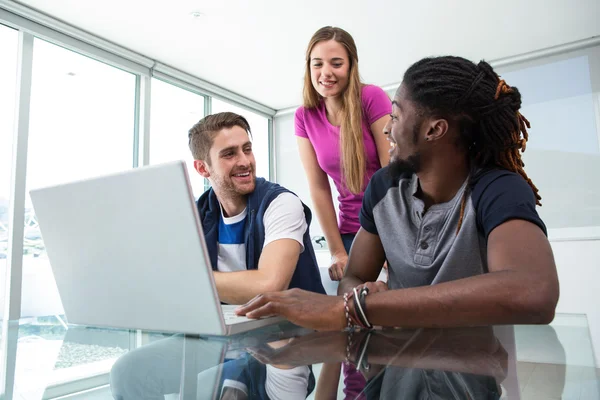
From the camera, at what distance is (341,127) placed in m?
1.76

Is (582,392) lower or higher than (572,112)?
lower

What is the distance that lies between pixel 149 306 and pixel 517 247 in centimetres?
66

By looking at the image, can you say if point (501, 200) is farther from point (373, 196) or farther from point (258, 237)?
point (258, 237)

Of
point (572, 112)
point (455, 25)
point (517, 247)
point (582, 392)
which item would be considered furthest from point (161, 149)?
point (582, 392)

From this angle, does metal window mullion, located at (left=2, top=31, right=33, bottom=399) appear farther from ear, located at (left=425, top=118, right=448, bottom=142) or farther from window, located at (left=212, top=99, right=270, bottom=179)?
ear, located at (left=425, top=118, right=448, bottom=142)

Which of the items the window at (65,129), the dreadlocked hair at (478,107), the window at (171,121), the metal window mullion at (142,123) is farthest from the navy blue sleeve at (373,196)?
the metal window mullion at (142,123)

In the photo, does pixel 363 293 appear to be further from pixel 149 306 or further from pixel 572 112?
pixel 572 112

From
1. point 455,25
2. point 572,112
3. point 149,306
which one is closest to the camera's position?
point 149,306

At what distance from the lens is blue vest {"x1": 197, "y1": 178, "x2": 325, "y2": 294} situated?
4.89 ft

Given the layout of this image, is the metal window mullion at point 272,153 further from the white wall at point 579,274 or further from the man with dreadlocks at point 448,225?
the man with dreadlocks at point 448,225

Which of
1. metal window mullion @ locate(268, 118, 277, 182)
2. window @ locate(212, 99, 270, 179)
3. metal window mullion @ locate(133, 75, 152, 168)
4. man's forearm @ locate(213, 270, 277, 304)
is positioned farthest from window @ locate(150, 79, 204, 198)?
man's forearm @ locate(213, 270, 277, 304)

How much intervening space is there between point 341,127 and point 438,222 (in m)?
0.75

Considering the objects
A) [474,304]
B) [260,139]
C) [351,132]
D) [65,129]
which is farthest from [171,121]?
[474,304]

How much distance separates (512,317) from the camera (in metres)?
0.74
